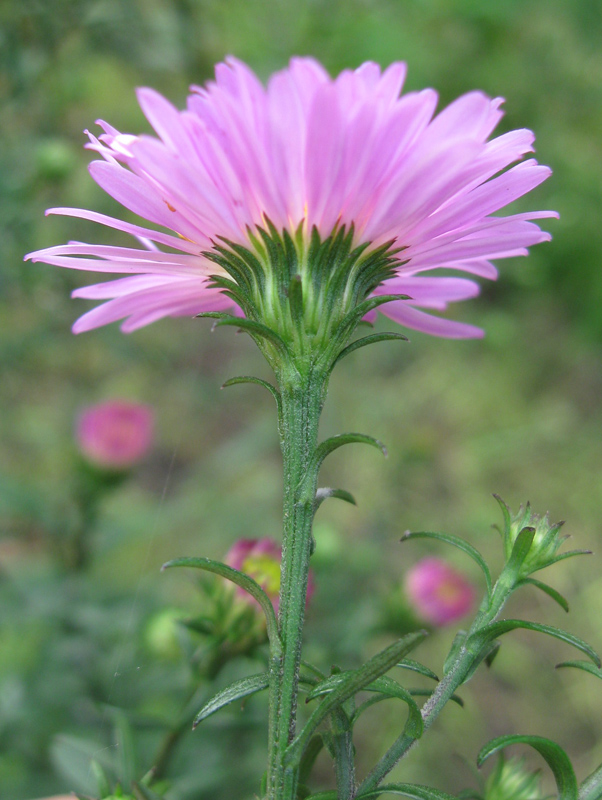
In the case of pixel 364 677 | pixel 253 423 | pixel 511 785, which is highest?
pixel 253 423

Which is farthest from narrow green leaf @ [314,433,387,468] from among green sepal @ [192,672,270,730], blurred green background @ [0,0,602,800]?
blurred green background @ [0,0,602,800]

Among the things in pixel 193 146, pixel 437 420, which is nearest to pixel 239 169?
pixel 193 146

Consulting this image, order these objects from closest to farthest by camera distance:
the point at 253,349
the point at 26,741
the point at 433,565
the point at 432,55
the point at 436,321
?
1. the point at 436,321
2. the point at 26,741
3. the point at 433,565
4. the point at 253,349
5. the point at 432,55

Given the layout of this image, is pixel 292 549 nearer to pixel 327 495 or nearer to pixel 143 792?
pixel 327 495

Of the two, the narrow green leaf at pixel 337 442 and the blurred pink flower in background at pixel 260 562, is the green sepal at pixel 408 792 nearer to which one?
the narrow green leaf at pixel 337 442

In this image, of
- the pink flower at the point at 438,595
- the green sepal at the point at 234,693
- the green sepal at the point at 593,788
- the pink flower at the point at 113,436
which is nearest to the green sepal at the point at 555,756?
the green sepal at the point at 593,788

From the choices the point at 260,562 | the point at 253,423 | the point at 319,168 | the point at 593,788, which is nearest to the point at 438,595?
the point at 260,562

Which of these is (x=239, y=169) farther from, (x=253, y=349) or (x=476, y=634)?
(x=253, y=349)
